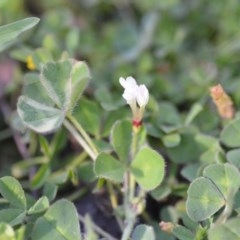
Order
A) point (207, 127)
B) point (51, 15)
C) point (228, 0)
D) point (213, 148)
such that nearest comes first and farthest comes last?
point (213, 148) → point (207, 127) → point (51, 15) → point (228, 0)

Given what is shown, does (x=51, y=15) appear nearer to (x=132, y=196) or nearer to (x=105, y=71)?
(x=105, y=71)

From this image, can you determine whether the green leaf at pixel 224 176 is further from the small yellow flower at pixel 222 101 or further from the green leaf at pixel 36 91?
the green leaf at pixel 36 91

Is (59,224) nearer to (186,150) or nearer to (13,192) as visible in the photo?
(13,192)

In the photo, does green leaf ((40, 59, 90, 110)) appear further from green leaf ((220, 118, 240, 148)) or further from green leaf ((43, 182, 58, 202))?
green leaf ((220, 118, 240, 148))

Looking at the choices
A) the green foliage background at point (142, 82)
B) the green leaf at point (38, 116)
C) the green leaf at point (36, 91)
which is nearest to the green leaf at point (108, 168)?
the green foliage background at point (142, 82)

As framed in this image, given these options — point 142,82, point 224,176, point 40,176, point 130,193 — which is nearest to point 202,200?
point 224,176

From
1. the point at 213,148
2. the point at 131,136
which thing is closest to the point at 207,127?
the point at 213,148

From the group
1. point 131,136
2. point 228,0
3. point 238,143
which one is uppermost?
point 131,136

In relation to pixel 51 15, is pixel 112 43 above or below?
below
